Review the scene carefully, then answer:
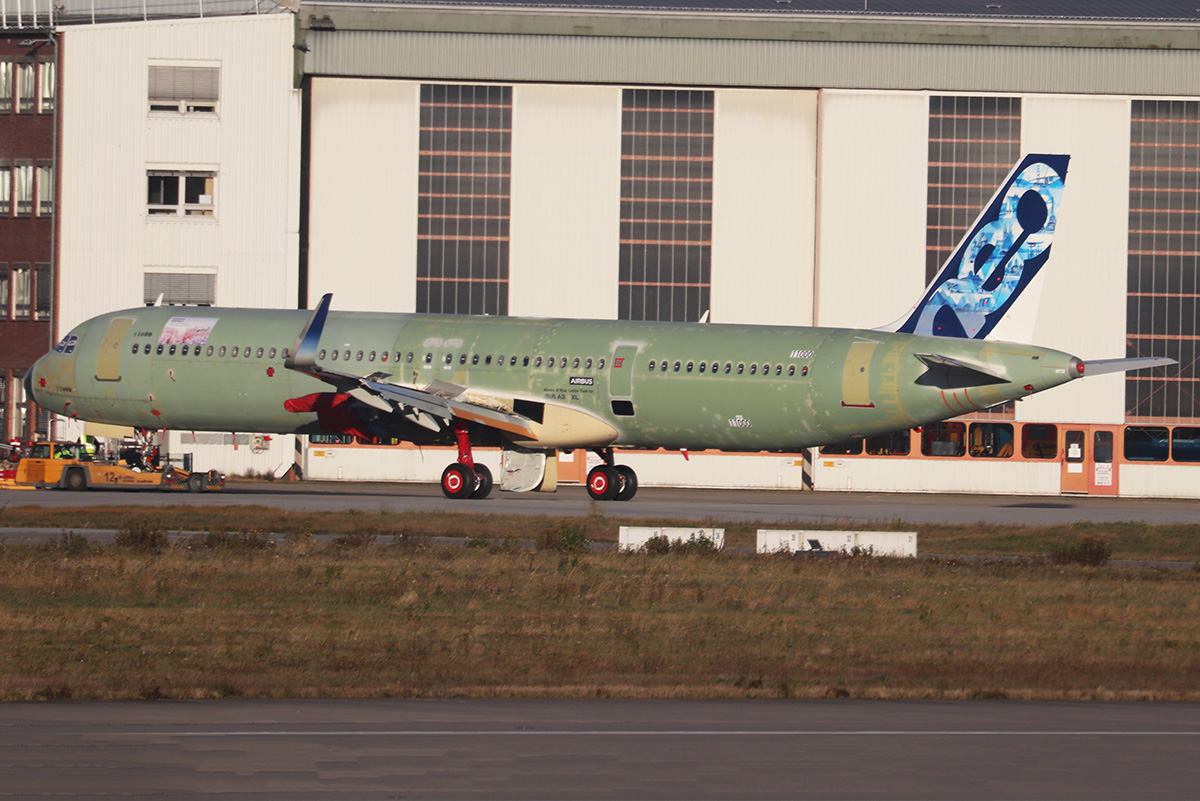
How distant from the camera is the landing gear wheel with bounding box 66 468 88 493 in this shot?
47688 millimetres

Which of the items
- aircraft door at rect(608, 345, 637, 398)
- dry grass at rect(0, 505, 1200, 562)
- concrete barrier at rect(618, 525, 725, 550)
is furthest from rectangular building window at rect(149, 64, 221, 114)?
concrete barrier at rect(618, 525, 725, 550)

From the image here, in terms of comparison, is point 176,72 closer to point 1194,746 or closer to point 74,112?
point 74,112

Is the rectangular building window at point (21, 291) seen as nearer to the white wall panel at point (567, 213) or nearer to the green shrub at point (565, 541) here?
the white wall panel at point (567, 213)

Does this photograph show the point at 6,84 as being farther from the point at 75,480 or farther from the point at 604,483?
the point at 604,483

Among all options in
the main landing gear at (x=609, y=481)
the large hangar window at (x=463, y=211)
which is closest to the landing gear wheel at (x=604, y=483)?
the main landing gear at (x=609, y=481)

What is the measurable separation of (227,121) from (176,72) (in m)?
3.09

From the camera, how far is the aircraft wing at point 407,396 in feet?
137

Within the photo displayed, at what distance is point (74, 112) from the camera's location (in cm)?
6619

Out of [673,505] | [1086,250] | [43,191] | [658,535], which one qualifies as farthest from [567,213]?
[658,535]

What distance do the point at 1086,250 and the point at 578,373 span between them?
1267 inches

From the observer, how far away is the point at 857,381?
134ft

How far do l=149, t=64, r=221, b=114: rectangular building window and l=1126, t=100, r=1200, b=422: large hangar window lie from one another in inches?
1612

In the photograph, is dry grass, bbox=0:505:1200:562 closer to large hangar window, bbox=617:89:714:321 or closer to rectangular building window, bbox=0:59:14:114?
large hangar window, bbox=617:89:714:321

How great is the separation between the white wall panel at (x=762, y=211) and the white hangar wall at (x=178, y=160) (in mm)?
18961
